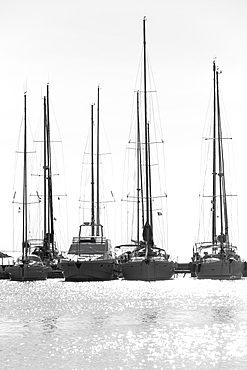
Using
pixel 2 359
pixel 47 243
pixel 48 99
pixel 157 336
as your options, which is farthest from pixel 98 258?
pixel 2 359

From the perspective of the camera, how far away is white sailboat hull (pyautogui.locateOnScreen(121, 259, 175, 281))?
270 ft

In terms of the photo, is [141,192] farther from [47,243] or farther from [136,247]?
[47,243]

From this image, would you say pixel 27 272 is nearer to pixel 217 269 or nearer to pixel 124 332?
pixel 217 269

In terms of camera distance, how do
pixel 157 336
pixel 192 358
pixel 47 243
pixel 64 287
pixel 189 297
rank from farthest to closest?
pixel 47 243 → pixel 64 287 → pixel 189 297 → pixel 157 336 → pixel 192 358

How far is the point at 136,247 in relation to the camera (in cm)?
9612

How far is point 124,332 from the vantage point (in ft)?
140

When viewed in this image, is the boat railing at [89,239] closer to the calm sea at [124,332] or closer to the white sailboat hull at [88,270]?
the white sailboat hull at [88,270]

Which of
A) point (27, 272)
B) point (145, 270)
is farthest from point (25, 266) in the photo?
point (145, 270)

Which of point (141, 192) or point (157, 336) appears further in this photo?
point (141, 192)

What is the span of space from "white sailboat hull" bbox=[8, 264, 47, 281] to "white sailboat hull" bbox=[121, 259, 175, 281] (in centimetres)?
1242

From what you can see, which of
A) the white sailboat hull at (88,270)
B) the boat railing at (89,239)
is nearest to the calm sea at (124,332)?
the white sailboat hull at (88,270)

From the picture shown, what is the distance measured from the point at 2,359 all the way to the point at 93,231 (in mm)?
64316

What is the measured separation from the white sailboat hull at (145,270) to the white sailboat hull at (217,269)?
463 cm

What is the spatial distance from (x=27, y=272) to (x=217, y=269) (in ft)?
67.7
